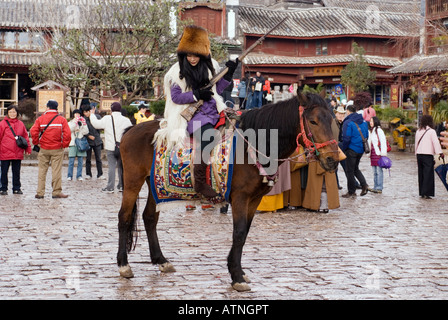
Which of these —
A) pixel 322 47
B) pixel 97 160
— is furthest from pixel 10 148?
pixel 322 47

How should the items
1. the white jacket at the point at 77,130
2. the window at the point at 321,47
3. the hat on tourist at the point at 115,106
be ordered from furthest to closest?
the window at the point at 321,47 → the white jacket at the point at 77,130 → the hat on tourist at the point at 115,106

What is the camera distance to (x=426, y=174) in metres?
14.3

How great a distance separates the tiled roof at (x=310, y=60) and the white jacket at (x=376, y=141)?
94.0 ft

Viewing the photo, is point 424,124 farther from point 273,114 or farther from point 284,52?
point 284,52

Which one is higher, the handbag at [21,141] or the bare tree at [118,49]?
the bare tree at [118,49]

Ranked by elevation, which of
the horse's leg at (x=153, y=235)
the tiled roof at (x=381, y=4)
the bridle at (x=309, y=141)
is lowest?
the horse's leg at (x=153, y=235)

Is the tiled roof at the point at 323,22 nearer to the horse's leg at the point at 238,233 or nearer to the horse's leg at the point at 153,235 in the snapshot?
the horse's leg at the point at 153,235

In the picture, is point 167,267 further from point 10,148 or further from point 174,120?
point 10,148

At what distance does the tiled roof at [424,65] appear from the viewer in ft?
98.0

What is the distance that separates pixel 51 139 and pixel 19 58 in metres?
28.2

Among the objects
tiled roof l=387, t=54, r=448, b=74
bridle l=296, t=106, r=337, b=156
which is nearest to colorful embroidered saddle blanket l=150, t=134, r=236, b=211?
bridle l=296, t=106, r=337, b=156

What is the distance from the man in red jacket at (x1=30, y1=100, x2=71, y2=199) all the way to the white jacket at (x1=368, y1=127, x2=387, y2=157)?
691cm

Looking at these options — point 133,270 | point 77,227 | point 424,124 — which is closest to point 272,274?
point 133,270

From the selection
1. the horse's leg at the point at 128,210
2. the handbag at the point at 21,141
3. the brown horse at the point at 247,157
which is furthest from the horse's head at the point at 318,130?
the handbag at the point at 21,141
